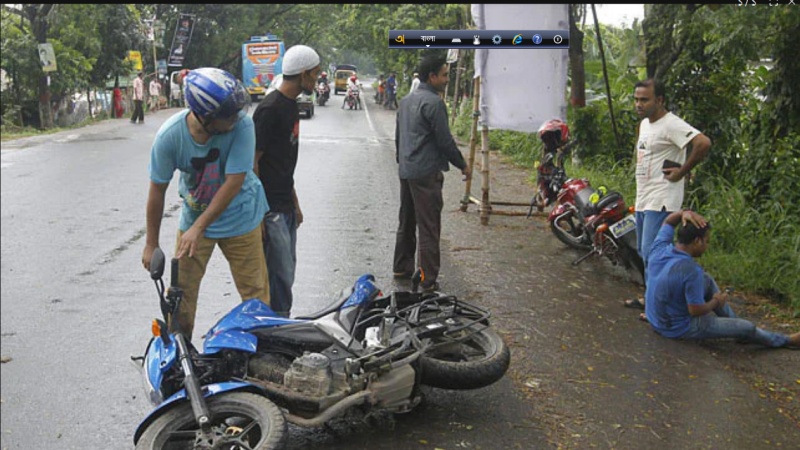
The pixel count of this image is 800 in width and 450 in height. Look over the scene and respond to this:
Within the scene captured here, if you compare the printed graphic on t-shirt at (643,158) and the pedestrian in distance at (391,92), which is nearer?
the printed graphic on t-shirt at (643,158)

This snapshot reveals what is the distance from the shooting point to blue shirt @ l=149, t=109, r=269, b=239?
4.10m

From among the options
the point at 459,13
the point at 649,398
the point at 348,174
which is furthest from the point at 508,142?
the point at 649,398

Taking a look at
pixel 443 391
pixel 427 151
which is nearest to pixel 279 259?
pixel 443 391

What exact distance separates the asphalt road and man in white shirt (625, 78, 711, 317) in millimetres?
874

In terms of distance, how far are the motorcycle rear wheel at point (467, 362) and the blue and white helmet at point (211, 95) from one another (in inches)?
62.2

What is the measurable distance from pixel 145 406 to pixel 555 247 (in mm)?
5149

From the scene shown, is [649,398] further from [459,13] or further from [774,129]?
[459,13]

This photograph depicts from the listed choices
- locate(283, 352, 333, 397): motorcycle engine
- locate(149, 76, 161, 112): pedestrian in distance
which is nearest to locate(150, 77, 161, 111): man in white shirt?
locate(149, 76, 161, 112): pedestrian in distance

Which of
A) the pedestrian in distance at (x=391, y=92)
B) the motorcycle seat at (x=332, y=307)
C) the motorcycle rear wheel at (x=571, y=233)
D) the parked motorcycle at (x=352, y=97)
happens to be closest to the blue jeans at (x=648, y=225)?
the motorcycle rear wheel at (x=571, y=233)

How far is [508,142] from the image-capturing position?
17.5m

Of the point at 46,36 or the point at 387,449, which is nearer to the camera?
the point at 387,449

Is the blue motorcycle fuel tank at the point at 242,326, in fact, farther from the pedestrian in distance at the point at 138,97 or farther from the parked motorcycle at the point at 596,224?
the pedestrian in distance at the point at 138,97

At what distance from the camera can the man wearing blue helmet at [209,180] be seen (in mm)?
4000

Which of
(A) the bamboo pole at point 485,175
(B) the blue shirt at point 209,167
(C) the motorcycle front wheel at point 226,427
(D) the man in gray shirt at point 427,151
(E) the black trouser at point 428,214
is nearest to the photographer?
(C) the motorcycle front wheel at point 226,427
